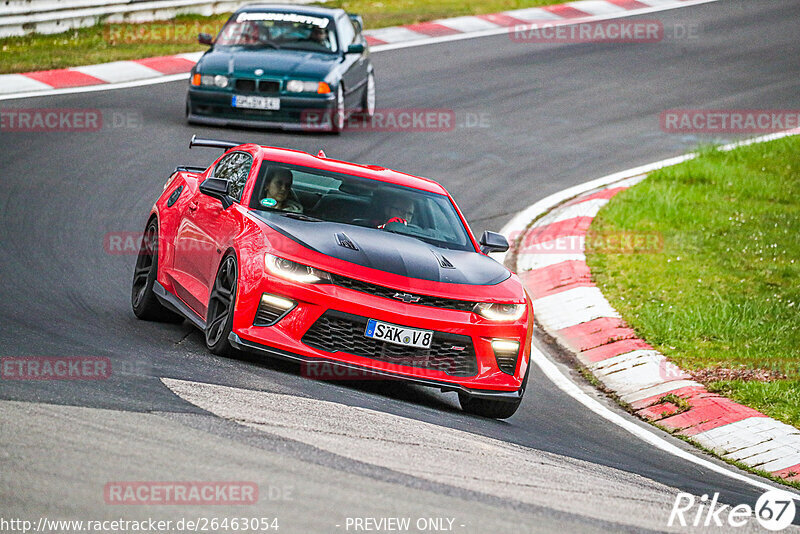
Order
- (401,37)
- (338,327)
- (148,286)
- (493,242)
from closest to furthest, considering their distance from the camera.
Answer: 1. (338,327)
2. (493,242)
3. (148,286)
4. (401,37)

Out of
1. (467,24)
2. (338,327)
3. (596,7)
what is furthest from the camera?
(596,7)

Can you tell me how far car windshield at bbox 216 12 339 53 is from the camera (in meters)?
16.9

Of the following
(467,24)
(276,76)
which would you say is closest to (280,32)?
(276,76)

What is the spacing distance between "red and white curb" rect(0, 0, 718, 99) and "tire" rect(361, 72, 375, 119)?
3.06 meters

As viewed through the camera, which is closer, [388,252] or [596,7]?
[388,252]

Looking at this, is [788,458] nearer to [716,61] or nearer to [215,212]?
[215,212]

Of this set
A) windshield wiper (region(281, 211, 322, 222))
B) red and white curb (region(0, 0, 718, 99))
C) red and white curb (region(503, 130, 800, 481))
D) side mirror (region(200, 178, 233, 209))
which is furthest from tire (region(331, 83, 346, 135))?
windshield wiper (region(281, 211, 322, 222))

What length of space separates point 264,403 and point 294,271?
1.20 meters

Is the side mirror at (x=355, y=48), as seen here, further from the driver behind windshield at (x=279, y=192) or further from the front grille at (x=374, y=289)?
the front grille at (x=374, y=289)

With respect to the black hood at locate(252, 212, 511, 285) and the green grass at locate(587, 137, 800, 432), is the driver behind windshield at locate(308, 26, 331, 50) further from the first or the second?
the black hood at locate(252, 212, 511, 285)

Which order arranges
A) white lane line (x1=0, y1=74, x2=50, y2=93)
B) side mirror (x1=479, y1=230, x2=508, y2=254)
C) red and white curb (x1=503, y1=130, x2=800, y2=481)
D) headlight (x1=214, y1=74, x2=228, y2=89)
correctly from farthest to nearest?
white lane line (x1=0, y1=74, x2=50, y2=93), headlight (x1=214, y1=74, x2=228, y2=89), side mirror (x1=479, y1=230, x2=508, y2=254), red and white curb (x1=503, y1=130, x2=800, y2=481)

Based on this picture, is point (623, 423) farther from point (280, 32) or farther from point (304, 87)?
point (280, 32)

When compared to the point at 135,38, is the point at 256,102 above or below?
above

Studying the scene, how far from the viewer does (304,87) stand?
1600cm
